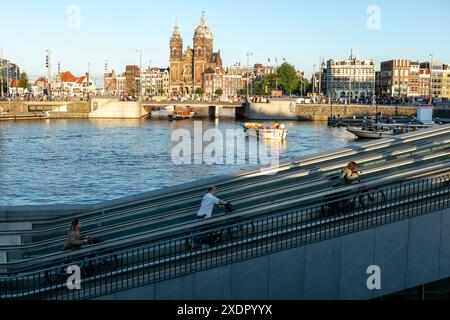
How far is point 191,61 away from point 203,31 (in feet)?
31.4

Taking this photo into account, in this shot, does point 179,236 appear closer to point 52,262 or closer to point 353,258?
point 52,262

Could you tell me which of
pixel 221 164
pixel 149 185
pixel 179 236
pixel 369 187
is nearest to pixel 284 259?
pixel 179 236

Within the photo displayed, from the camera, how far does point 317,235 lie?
11.7m

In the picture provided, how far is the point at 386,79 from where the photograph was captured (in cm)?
16825

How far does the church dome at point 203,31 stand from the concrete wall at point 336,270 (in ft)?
601

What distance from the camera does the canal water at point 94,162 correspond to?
35.6 metres

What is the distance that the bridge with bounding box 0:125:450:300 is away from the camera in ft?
37.1

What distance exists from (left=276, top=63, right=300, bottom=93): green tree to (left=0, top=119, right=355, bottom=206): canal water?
6827cm

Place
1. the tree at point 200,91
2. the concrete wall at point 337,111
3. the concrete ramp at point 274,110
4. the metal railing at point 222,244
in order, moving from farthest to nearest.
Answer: the tree at point 200,91
the concrete ramp at point 274,110
the concrete wall at point 337,111
the metal railing at point 222,244
